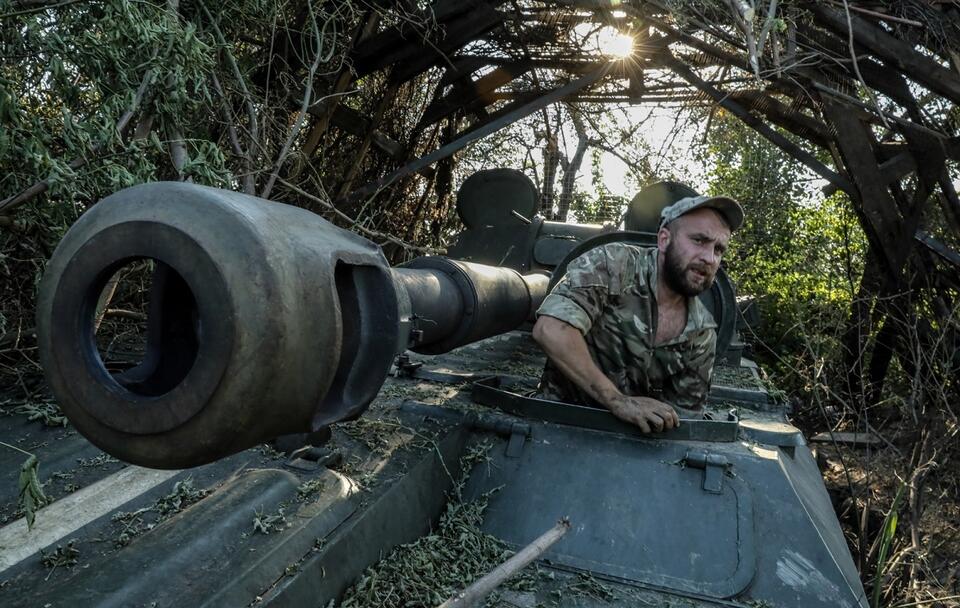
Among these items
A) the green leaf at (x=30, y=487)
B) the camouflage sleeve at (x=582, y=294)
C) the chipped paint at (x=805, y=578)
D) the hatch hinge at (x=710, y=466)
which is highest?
the camouflage sleeve at (x=582, y=294)

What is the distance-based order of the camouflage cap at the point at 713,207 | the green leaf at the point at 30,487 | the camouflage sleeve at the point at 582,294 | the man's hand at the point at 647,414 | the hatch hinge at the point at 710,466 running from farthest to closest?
the camouflage cap at the point at 713,207 → the camouflage sleeve at the point at 582,294 → the man's hand at the point at 647,414 → the hatch hinge at the point at 710,466 → the green leaf at the point at 30,487

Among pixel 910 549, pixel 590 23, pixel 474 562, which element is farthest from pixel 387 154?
pixel 474 562

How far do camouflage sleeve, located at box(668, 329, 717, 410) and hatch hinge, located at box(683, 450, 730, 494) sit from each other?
605 mm

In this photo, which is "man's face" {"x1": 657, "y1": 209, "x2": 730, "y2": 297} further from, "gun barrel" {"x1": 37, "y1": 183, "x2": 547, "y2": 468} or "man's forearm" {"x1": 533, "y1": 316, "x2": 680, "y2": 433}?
"gun barrel" {"x1": 37, "y1": 183, "x2": 547, "y2": 468}

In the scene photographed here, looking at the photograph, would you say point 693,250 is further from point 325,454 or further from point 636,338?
point 325,454

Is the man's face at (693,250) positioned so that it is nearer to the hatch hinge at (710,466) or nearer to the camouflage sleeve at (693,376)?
the camouflage sleeve at (693,376)

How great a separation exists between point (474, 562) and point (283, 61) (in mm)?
4800

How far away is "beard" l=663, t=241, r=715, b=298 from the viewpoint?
3000 mm

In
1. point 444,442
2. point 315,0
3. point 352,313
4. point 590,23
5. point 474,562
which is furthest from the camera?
point 590,23

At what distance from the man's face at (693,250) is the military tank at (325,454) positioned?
0.56 metres

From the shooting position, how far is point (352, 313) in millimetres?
1699

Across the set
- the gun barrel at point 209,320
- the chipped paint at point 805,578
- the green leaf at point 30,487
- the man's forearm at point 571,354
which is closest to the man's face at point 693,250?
the man's forearm at point 571,354

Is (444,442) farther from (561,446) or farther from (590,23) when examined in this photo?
(590,23)

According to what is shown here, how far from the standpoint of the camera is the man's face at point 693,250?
3000 mm
